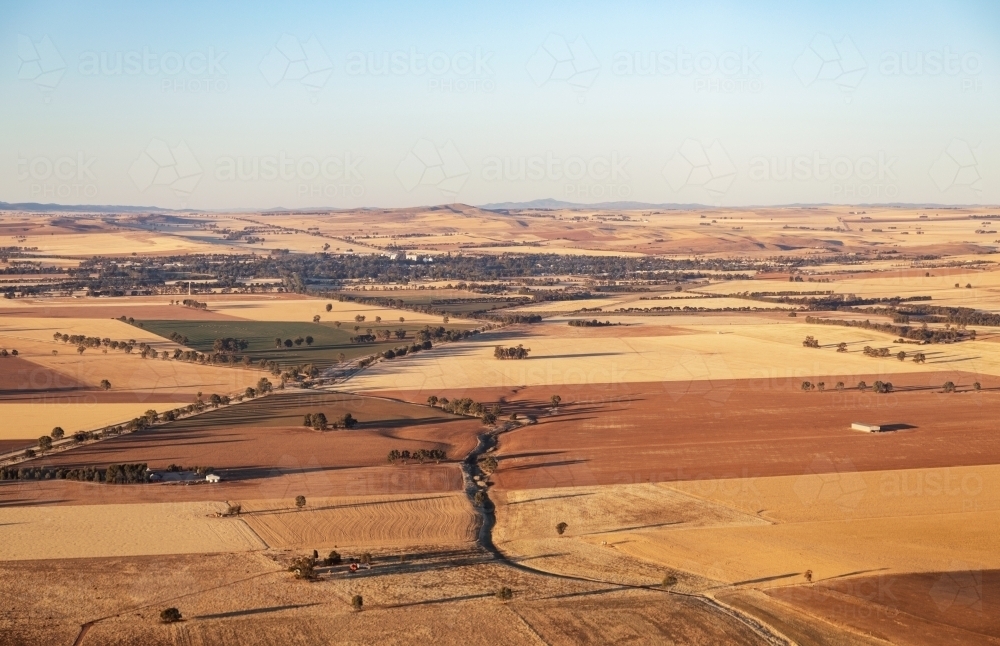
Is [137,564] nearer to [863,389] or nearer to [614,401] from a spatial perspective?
[614,401]

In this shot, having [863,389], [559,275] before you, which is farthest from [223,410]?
[559,275]

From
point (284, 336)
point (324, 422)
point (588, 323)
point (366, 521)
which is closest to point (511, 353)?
point (588, 323)

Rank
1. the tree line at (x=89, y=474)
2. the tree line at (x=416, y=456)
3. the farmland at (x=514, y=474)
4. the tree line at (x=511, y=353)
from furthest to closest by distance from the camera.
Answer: the tree line at (x=511, y=353), the tree line at (x=416, y=456), the tree line at (x=89, y=474), the farmland at (x=514, y=474)

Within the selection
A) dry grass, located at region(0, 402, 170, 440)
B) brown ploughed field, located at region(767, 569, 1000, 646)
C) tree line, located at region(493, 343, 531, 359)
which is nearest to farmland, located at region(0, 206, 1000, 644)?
brown ploughed field, located at region(767, 569, 1000, 646)

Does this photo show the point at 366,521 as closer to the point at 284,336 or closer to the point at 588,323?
the point at 284,336

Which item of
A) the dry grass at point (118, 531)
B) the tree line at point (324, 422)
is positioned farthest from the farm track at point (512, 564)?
the dry grass at point (118, 531)

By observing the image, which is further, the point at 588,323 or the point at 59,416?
the point at 588,323

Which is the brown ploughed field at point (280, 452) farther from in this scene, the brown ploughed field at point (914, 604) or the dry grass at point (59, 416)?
the brown ploughed field at point (914, 604)

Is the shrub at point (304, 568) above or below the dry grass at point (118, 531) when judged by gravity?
above
